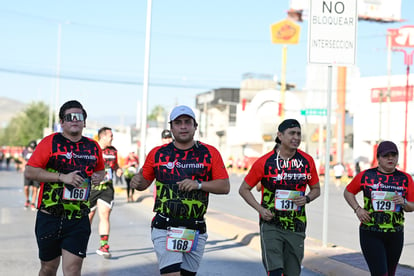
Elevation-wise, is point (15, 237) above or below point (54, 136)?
below

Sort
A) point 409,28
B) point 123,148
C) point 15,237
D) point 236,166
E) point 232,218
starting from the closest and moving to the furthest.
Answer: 1. point 15,237
2. point 232,218
3. point 409,28
4. point 236,166
5. point 123,148

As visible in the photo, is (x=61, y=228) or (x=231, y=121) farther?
(x=231, y=121)

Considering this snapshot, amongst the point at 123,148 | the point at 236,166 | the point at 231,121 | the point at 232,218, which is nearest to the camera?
the point at 232,218

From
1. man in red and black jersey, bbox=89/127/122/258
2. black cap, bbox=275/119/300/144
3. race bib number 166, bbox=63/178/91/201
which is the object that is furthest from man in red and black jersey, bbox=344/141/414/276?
man in red and black jersey, bbox=89/127/122/258

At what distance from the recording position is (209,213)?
17109 mm

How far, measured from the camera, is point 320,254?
10070 millimetres

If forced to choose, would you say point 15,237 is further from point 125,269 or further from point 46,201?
point 46,201

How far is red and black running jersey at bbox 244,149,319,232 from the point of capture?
21.2ft

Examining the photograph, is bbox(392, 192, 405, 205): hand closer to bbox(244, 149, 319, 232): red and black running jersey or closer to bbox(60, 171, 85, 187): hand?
bbox(244, 149, 319, 232): red and black running jersey

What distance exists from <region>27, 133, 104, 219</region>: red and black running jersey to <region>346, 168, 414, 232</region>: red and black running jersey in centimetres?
259

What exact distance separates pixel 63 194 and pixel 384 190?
2.91 metres

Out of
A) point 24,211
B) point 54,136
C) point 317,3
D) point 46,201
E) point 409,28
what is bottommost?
point 24,211

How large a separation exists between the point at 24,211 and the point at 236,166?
5000 centimetres

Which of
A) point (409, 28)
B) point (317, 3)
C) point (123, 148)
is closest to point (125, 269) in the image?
point (317, 3)
